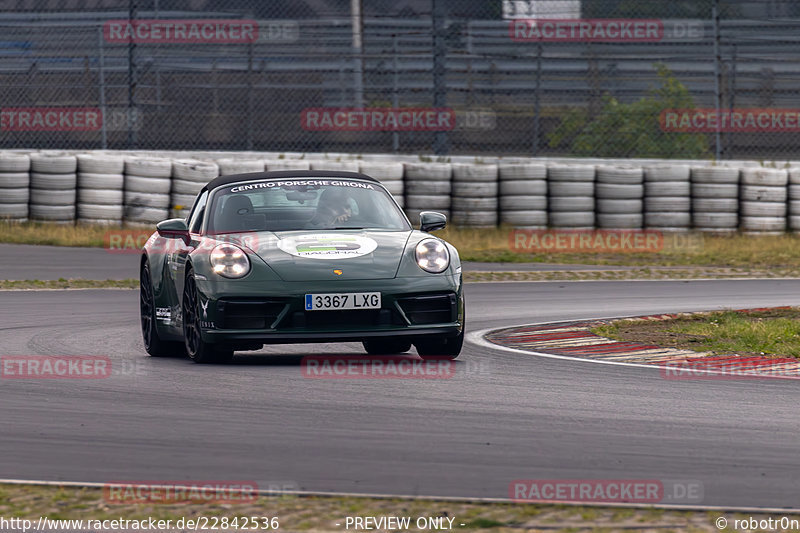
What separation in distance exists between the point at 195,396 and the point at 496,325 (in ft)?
13.5

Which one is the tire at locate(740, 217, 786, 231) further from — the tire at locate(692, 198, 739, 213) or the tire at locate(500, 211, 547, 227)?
the tire at locate(500, 211, 547, 227)

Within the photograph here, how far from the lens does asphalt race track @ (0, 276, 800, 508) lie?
5.09m

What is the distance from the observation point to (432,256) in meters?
8.15

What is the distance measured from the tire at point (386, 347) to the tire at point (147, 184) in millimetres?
9873

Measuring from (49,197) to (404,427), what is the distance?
13.0 meters

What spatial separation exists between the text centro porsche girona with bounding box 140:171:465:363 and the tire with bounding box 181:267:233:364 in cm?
1

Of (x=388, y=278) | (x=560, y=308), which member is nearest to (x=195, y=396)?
(x=388, y=278)

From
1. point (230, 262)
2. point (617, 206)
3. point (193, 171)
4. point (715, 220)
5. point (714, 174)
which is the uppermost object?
point (193, 171)

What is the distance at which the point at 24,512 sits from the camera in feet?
14.9

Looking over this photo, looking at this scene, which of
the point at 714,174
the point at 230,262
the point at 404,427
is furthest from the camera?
the point at 714,174

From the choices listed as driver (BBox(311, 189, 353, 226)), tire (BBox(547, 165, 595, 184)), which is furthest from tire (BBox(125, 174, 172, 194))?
driver (BBox(311, 189, 353, 226))

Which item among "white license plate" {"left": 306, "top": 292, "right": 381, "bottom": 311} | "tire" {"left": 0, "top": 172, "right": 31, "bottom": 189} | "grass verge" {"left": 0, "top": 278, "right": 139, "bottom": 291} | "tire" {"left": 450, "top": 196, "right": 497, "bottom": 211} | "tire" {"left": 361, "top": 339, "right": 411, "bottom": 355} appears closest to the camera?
"white license plate" {"left": 306, "top": 292, "right": 381, "bottom": 311}

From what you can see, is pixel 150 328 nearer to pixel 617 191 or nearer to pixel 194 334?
pixel 194 334

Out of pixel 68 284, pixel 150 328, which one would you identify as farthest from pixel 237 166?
pixel 150 328
